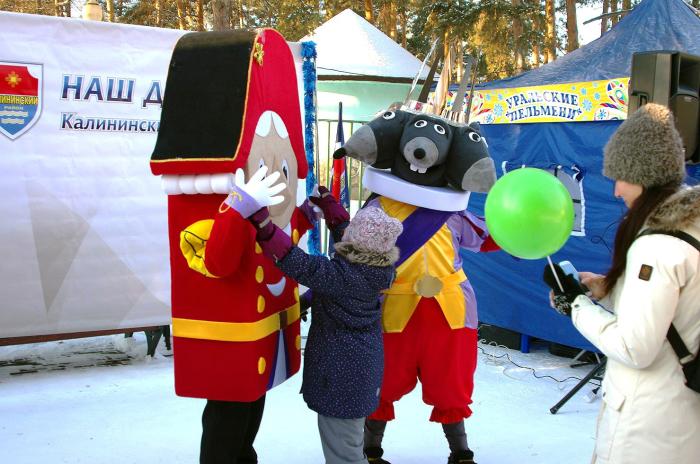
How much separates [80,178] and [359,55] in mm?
6292

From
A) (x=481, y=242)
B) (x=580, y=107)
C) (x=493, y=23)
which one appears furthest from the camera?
(x=493, y=23)

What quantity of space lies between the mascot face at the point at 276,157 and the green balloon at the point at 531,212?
2.80ft

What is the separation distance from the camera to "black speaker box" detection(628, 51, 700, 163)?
284 centimetres

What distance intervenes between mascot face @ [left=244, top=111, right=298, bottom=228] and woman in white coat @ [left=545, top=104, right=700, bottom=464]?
3.85 ft

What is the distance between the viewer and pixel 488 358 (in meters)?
5.28

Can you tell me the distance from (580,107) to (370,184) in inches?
98.9

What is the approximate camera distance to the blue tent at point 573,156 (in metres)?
4.77

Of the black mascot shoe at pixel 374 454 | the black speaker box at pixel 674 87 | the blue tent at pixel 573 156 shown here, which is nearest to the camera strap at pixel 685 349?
the black speaker box at pixel 674 87

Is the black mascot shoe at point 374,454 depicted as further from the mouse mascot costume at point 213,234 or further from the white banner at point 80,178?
the white banner at point 80,178

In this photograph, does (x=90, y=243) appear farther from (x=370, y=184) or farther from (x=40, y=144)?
(x=370, y=184)

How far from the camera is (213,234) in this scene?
2205mm

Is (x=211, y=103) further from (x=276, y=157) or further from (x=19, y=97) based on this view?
(x=19, y=97)

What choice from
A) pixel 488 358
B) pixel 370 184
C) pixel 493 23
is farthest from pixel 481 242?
pixel 493 23

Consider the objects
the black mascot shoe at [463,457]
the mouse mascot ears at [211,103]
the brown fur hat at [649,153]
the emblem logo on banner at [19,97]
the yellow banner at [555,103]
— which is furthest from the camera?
the yellow banner at [555,103]
